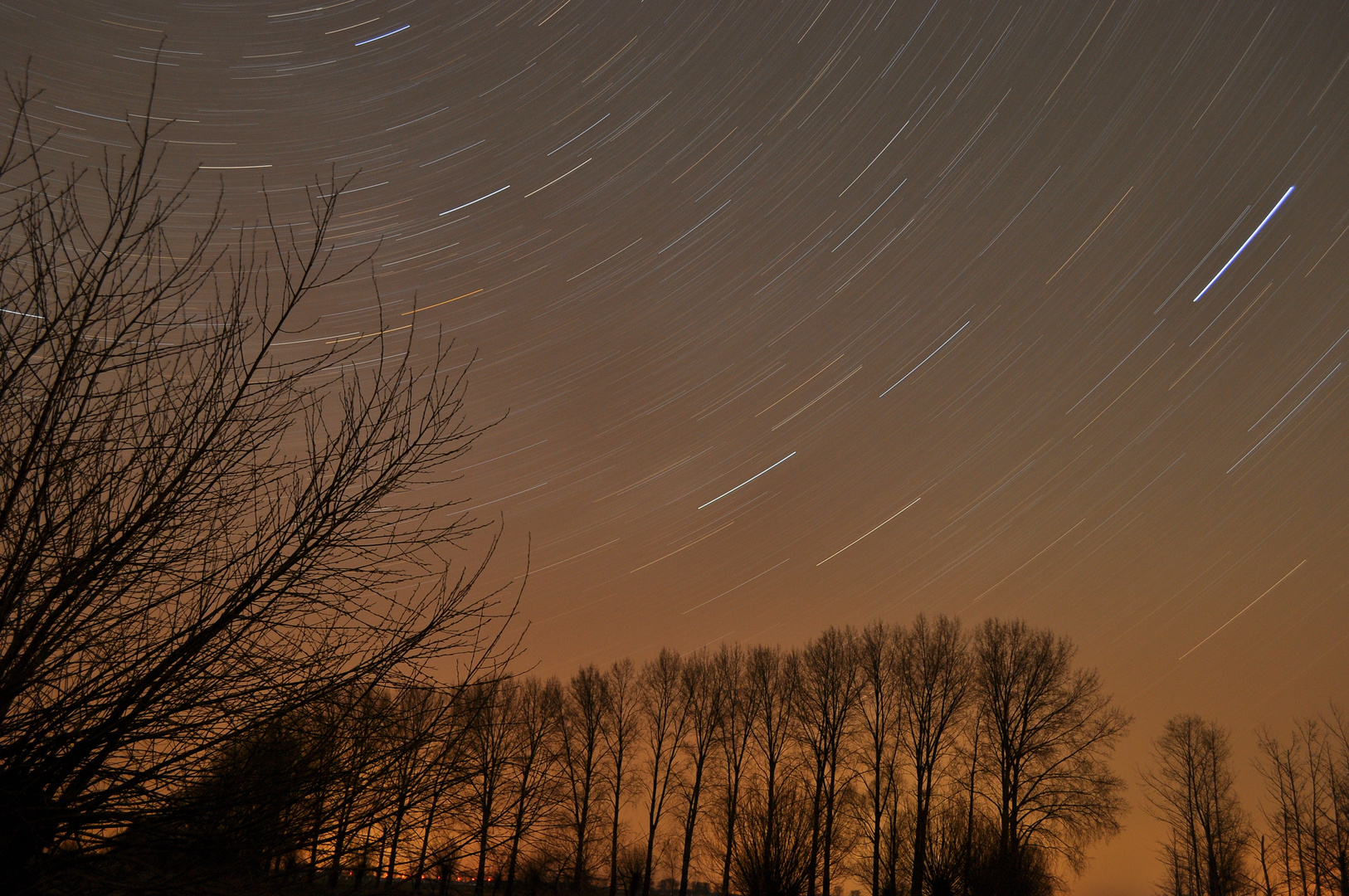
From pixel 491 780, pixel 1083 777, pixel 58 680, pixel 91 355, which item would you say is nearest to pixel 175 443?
pixel 91 355

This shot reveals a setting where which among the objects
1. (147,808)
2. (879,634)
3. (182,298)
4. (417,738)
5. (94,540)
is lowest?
(147,808)

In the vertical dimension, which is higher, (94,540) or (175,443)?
(175,443)

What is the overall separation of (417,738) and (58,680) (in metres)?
1.51

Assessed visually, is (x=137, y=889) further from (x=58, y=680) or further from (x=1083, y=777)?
(x=1083, y=777)

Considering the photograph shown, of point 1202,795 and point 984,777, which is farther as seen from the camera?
point 1202,795

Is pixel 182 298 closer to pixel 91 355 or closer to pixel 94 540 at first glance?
pixel 91 355

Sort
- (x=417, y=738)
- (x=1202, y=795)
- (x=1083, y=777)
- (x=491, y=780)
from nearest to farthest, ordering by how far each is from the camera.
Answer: (x=417, y=738), (x=491, y=780), (x=1083, y=777), (x=1202, y=795)

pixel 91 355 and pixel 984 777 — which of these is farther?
pixel 984 777

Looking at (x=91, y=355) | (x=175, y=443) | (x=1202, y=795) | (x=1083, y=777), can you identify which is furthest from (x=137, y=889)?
(x=1202, y=795)

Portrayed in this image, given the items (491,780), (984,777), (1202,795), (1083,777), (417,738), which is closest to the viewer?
(417,738)

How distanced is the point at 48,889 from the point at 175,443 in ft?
6.64

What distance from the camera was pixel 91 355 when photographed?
3.78 metres

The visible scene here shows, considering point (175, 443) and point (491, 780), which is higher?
point (175, 443)

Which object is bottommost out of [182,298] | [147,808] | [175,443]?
[147,808]
